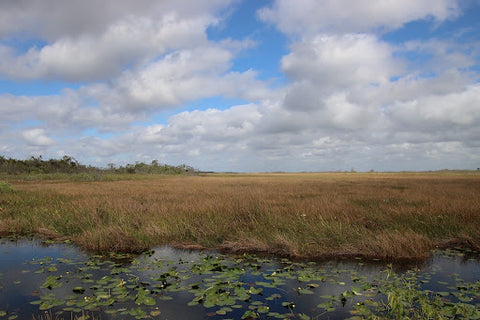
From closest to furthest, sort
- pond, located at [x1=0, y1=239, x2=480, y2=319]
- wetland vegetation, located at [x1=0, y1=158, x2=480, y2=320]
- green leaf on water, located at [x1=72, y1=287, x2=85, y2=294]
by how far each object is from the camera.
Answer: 1. pond, located at [x1=0, y1=239, x2=480, y2=319]
2. wetland vegetation, located at [x1=0, y1=158, x2=480, y2=320]
3. green leaf on water, located at [x1=72, y1=287, x2=85, y2=294]

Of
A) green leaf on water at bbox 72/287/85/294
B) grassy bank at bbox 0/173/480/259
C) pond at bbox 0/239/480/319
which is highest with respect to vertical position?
grassy bank at bbox 0/173/480/259

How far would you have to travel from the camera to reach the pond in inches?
184

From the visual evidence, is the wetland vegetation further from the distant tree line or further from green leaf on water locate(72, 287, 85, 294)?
the distant tree line

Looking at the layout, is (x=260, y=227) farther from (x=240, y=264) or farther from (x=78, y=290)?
(x=78, y=290)

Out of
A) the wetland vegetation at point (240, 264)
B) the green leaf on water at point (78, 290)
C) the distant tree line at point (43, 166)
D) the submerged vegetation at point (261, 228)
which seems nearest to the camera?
the wetland vegetation at point (240, 264)

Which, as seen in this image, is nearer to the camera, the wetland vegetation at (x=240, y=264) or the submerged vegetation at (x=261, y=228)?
the wetland vegetation at (x=240, y=264)

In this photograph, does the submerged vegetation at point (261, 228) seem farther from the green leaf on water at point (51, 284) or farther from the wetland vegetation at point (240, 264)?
the green leaf on water at point (51, 284)

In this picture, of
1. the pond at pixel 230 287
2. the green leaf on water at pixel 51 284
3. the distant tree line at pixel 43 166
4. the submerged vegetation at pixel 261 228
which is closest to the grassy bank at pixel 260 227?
the submerged vegetation at pixel 261 228

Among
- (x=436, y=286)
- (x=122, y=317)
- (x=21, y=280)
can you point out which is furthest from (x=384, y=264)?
(x=21, y=280)

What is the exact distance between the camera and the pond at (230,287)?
4.68 metres

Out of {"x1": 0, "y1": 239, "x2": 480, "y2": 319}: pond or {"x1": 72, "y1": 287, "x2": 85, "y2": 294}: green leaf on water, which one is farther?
{"x1": 72, "y1": 287, "x2": 85, "y2": 294}: green leaf on water

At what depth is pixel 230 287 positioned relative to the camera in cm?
561

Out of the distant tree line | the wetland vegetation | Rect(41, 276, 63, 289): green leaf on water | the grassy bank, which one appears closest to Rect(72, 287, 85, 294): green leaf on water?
the wetland vegetation

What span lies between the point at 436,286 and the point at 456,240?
14.4 feet
